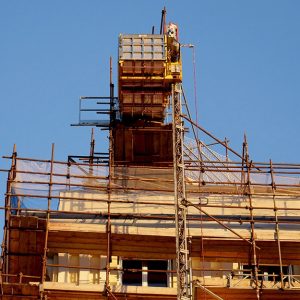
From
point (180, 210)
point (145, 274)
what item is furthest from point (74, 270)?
point (180, 210)

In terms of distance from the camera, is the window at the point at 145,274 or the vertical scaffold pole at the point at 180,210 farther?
the window at the point at 145,274

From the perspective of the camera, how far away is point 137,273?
43062 mm

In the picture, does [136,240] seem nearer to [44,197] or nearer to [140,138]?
[44,197]

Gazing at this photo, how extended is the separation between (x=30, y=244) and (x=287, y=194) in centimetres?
1051

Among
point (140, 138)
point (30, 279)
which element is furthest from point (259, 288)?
point (140, 138)

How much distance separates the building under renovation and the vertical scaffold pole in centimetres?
5

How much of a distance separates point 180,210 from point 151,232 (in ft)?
4.83

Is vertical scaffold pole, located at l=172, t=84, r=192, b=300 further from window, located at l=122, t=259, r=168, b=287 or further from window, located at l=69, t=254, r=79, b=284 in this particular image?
window, located at l=69, t=254, r=79, b=284

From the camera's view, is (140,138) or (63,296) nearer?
(63,296)

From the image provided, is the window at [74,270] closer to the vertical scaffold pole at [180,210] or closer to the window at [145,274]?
the window at [145,274]

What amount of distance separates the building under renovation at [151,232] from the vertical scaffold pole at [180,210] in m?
0.05

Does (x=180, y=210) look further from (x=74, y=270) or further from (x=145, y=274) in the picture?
(x=74, y=270)

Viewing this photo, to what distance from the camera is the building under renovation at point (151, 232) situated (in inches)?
1609

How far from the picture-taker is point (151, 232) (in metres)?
42.7
